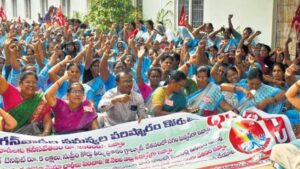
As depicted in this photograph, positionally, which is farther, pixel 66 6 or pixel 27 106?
pixel 66 6

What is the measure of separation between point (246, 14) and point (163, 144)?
658cm

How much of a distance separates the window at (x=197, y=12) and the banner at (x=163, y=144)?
7.61 metres

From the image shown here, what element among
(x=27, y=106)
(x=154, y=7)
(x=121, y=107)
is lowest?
(x=121, y=107)

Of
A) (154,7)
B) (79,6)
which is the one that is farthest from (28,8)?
(154,7)

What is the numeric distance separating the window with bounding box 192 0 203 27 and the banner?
7610mm

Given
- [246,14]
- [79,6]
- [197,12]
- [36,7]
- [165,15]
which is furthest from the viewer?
[36,7]

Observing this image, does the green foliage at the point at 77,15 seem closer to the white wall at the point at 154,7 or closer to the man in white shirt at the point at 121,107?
the white wall at the point at 154,7

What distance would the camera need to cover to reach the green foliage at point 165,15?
13526 millimetres

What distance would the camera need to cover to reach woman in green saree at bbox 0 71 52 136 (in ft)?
15.4

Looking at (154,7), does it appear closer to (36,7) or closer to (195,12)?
(195,12)

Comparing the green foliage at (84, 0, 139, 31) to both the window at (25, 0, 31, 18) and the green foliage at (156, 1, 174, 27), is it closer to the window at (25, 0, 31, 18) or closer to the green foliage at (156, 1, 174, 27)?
the green foliage at (156, 1, 174, 27)

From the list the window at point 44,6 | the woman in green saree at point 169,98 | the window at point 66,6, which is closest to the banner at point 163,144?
the woman in green saree at point 169,98

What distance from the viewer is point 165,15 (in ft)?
44.8

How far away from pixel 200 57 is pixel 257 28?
150 inches
